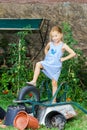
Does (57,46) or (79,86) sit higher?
(57,46)

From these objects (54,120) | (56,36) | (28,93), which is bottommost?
(54,120)

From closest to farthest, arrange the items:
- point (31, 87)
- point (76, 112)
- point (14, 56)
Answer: point (31, 87)
point (76, 112)
point (14, 56)

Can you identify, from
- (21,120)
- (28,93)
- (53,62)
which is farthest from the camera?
(53,62)

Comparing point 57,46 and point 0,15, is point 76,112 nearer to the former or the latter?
point 57,46

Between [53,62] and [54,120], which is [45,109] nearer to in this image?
[54,120]

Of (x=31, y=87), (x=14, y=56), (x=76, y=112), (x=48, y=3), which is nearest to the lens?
(x=31, y=87)

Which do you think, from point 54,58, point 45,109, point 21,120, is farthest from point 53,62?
point 21,120

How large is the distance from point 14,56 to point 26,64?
1.32 feet

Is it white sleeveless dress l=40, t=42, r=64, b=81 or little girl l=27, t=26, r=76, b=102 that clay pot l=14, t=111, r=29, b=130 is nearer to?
little girl l=27, t=26, r=76, b=102

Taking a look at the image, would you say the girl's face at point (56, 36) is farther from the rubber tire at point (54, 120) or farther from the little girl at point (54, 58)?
the rubber tire at point (54, 120)

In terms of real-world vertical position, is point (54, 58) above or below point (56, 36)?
below

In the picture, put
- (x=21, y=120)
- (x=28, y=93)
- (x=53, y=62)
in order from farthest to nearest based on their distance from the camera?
1. (x=53, y=62)
2. (x=28, y=93)
3. (x=21, y=120)

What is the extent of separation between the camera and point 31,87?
7676 mm

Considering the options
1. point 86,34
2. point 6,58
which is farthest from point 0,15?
point 86,34
